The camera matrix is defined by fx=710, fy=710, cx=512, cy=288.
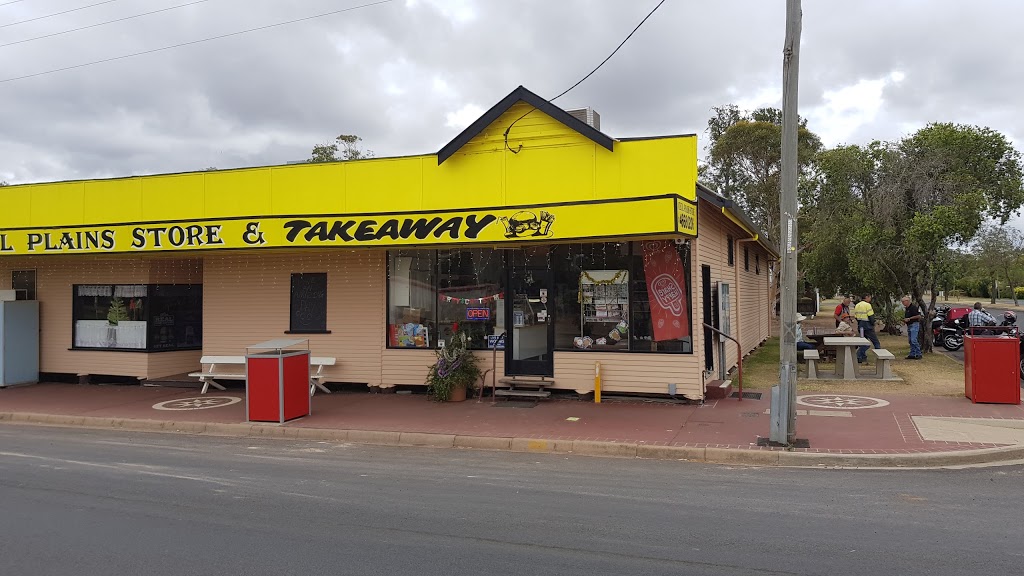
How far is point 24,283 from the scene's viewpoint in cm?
1708

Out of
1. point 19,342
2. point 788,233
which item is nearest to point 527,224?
point 788,233

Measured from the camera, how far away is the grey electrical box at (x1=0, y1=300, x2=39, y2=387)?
51.9 ft

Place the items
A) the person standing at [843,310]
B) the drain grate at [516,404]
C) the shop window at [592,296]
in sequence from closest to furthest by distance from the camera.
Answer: the drain grate at [516,404] < the shop window at [592,296] < the person standing at [843,310]

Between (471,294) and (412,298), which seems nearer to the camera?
(471,294)

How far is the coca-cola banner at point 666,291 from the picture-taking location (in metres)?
11.8

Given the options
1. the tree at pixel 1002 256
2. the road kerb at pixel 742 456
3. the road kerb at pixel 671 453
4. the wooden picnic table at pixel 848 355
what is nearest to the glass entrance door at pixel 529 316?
the road kerb at pixel 671 453

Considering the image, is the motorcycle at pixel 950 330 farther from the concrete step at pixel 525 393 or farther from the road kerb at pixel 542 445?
the road kerb at pixel 542 445

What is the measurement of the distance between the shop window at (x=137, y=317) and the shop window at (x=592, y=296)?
30.3 feet

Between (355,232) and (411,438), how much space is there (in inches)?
157

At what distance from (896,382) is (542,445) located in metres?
8.17

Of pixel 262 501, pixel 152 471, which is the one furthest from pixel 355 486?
pixel 152 471

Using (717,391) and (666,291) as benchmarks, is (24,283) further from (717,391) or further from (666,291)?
(717,391)

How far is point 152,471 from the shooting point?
8211 millimetres

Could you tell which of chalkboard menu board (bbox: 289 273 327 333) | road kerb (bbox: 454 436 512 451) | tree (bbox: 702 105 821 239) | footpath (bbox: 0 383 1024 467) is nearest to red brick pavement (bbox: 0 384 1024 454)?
footpath (bbox: 0 383 1024 467)
